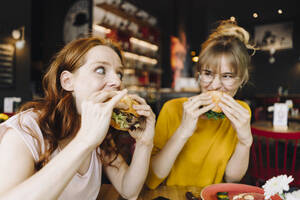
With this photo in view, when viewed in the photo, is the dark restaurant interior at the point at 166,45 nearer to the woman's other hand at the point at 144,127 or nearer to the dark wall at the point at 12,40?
the dark wall at the point at 12,40

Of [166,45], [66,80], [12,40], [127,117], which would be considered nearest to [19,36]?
[12,40]

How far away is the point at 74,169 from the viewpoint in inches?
29.5

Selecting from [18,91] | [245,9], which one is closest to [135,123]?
[245,9]

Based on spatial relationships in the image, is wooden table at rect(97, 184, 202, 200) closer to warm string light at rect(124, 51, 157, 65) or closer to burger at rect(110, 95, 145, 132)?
burger at rect(110, 95, 145, 132)

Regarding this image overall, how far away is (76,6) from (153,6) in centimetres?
419

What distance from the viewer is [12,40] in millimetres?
5668

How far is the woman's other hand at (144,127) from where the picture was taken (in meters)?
1.23

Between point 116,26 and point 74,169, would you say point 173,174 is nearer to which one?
point 74,169

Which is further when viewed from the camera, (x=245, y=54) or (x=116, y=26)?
(x=116, y=26)

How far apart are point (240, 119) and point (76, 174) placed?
98cm

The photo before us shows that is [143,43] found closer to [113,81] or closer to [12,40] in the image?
[12,40]

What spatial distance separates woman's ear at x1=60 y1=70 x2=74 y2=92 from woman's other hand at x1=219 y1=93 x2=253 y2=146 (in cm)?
92

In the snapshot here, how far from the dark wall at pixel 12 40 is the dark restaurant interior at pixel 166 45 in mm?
24

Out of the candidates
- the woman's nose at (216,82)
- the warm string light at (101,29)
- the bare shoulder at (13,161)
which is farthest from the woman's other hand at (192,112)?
the warm string light at (101,29)
